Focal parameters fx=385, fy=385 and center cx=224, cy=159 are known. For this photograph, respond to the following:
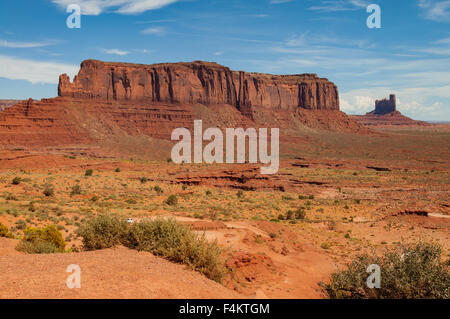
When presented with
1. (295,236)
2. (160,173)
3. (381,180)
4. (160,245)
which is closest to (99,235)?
(160,245)

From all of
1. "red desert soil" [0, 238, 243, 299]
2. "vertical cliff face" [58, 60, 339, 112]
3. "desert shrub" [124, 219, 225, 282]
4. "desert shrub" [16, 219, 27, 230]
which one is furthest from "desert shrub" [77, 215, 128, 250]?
"vertical cliff face" [58, 60, 339, 112]

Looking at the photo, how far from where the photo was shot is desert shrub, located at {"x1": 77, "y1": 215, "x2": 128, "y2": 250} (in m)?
13.2

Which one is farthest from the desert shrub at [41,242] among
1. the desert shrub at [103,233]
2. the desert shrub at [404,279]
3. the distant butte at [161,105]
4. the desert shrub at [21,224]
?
the distant butte at [161,105]

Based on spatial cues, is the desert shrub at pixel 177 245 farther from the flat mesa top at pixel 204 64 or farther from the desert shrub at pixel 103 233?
the flat mesa top at pixel 204 64

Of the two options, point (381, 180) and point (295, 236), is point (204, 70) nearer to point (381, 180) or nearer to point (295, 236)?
point (381, 180)

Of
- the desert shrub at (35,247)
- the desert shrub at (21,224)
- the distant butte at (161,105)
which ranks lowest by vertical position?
the desert shrub at (21,224)

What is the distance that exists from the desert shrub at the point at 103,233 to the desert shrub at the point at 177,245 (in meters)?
0.35

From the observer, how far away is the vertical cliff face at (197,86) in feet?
331

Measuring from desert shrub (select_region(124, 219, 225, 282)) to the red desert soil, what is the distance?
20.0 inches

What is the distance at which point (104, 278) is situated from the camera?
898 cm

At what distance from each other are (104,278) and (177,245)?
332 centimetres

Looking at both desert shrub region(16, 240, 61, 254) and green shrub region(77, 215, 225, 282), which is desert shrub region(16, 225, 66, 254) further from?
green shrub region(77, 215, 225, 282)

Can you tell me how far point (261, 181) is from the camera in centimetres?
4591

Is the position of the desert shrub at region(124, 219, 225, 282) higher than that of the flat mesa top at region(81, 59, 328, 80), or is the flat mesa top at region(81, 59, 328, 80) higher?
the flat mesa top at region(81, 59, 328, 80)
